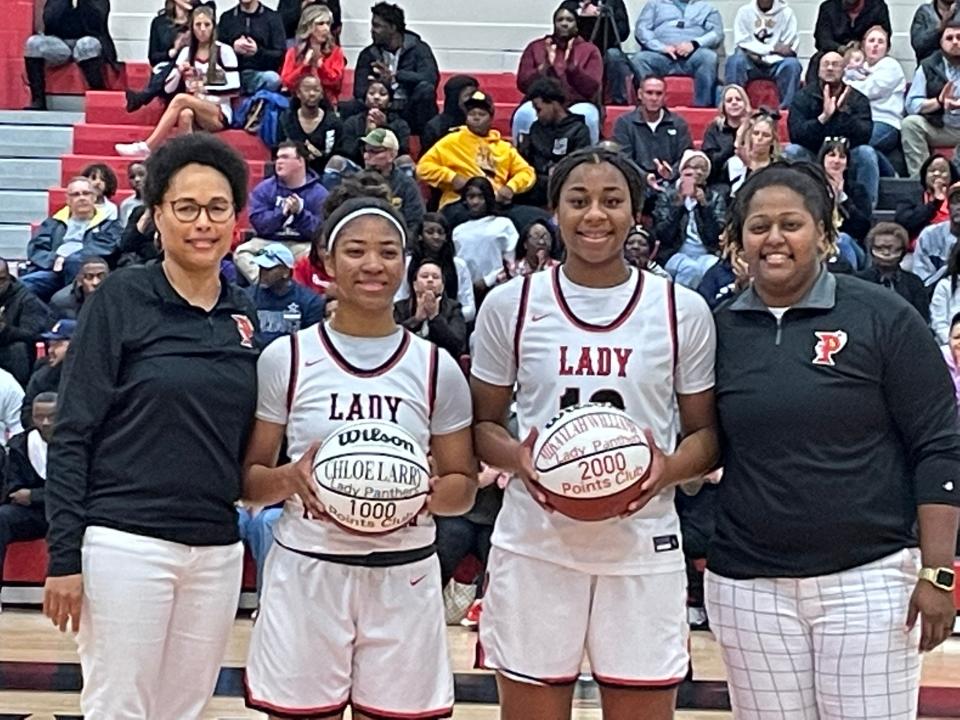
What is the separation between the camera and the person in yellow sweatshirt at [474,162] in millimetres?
9430

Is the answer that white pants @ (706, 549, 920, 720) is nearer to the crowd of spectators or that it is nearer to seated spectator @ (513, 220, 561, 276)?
the crowd of spectators

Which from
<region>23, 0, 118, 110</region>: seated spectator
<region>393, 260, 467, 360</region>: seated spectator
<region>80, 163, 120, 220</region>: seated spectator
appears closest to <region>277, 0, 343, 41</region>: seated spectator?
<region>23, 0, 118, 110</region>: seated spectator

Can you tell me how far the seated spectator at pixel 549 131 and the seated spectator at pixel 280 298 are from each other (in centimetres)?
226

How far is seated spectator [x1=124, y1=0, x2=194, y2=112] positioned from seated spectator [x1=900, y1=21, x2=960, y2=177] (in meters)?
5.12

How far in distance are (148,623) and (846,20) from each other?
926 cm

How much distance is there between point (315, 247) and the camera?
3.51m

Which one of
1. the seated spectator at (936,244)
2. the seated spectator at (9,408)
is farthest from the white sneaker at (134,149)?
the seated spectator at (936,244)

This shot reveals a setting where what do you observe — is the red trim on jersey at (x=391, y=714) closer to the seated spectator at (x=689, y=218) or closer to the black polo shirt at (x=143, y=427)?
the black polo shirt at (x=143, y=427)

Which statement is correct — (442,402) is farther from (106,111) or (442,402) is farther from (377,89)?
(106,111)

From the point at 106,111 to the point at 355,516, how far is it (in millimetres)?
8568

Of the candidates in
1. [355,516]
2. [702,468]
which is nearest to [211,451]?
[355,516]

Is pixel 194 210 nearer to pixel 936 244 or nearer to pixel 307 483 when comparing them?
pixel 307 483

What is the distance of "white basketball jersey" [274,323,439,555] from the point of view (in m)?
3.21

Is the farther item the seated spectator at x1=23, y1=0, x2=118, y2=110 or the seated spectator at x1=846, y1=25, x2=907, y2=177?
the seated spectator at x1=23, y1=0, x2=118, y2=110
